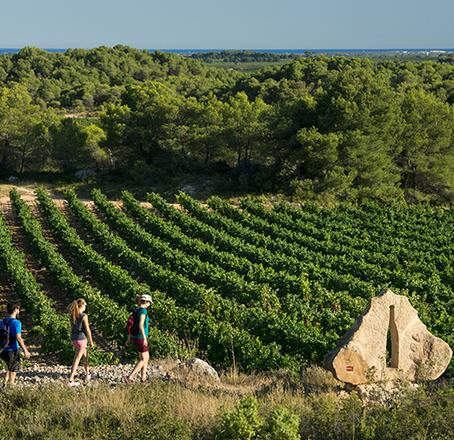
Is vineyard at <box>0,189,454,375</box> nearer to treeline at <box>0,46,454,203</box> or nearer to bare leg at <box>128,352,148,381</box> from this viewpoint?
bare leg at <box>128,352,148,381</box>

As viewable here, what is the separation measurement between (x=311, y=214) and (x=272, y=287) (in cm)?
1069

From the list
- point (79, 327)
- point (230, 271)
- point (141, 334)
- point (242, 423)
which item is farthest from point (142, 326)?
point (230, 271)

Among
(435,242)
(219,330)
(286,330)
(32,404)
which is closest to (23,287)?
(219,330)

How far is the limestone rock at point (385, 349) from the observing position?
8859mm

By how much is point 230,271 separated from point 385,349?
11.6 m

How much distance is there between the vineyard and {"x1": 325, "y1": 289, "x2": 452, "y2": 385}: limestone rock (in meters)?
3.15

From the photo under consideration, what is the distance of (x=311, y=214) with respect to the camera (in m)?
29.1

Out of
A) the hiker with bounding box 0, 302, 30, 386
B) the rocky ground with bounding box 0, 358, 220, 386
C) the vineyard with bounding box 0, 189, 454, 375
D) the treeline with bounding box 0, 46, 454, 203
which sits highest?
the treeline with bounding box 0, 46, 454, 203

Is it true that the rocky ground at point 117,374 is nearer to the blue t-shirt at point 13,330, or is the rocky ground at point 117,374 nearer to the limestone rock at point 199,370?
the limestone rock at point 199,370

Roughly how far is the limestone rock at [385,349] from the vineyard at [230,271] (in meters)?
3.15

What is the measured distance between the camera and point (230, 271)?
20750 mm

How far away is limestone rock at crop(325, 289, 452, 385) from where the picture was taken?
29.1ft

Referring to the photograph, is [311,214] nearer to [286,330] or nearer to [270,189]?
[270,189]

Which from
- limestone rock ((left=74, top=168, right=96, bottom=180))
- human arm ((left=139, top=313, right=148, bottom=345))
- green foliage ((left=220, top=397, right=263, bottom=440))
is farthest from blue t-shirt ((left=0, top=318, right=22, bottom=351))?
limestone rock ((left=74, top=168, right=96, bottom=180))
